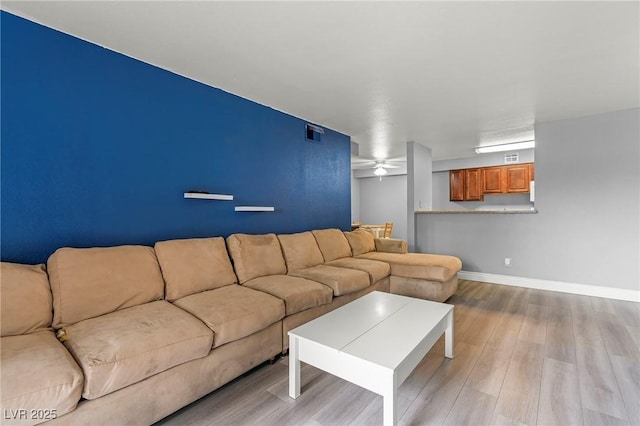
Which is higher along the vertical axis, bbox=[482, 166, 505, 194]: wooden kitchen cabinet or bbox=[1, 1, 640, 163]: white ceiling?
bbox=[1, 1, 640, 163]: white ceiling

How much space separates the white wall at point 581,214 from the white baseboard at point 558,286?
0.06m

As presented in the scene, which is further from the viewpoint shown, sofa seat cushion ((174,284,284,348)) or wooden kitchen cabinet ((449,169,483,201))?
wooden kitchen cabinet ((449,169,483,201))

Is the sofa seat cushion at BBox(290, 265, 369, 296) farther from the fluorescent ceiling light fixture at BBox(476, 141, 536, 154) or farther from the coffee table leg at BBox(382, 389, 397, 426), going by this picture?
the fluorescent ceiling light fixture at BBox(476, 141, 536, 154)

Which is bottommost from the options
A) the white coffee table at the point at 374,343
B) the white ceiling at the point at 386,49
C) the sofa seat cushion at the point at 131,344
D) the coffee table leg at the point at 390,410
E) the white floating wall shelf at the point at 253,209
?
the coffee table leg at the point at 390,410

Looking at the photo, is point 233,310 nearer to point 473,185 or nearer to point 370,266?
point 370,266

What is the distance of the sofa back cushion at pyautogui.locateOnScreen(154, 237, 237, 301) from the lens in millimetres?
2123

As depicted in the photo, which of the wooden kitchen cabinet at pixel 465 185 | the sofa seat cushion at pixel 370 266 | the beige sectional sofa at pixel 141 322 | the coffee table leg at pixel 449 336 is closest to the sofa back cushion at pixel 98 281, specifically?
the beige sectional sofa at pixel 141 322

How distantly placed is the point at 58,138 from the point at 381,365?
8.18 ft

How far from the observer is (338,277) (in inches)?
108

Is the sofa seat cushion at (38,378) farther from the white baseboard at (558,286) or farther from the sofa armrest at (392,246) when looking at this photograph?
the white baseboard at (558,286)

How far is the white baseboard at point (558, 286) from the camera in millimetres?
3561

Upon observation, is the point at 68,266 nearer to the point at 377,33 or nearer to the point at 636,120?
the point at 377,33

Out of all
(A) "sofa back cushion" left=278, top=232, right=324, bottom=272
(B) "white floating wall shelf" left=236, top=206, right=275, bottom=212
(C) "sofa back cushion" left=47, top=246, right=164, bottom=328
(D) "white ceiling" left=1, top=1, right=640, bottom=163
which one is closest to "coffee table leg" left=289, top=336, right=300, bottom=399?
(C) "sofa back cushion" left=47, top=246, right=164, bottom=328

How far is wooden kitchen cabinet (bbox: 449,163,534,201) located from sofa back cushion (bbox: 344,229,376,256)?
3882mm
